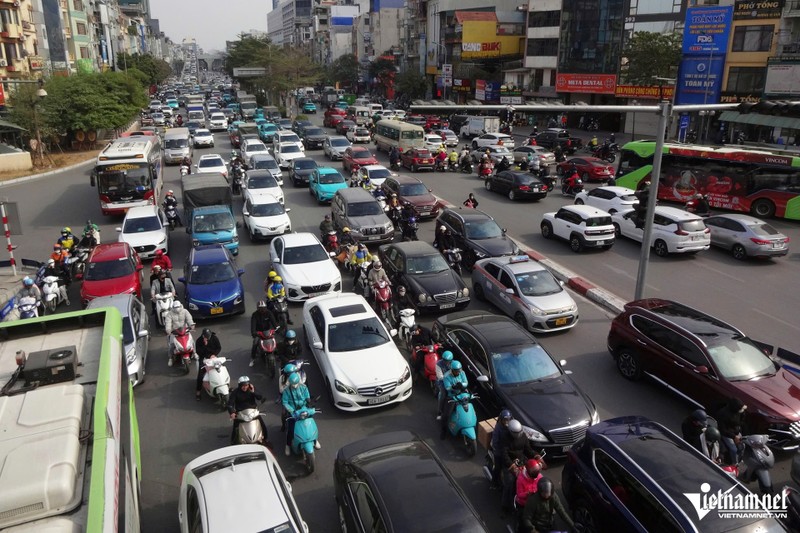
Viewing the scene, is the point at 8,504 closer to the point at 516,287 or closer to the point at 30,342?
the point at 30,342

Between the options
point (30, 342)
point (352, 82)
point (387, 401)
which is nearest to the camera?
point (30, 342)

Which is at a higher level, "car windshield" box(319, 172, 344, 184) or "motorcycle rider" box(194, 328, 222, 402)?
"car windshield" box(319, 172, 344, 184)

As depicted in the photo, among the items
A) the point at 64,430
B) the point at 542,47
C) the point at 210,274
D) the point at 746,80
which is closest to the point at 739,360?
the point at 64,430

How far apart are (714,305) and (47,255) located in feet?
69.2

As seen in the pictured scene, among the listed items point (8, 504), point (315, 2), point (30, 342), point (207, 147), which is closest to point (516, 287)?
point (30, 342)

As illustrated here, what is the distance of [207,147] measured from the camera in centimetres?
4641

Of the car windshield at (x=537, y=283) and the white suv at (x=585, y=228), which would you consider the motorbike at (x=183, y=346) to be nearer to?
the car windshield at (x=537, y=283)

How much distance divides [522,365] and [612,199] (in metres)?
14.6

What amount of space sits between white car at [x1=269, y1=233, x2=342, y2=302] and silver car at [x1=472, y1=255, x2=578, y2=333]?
4.11 metres

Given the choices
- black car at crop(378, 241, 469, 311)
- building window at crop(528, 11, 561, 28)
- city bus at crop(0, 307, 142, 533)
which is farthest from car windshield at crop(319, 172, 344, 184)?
building window at crop(528, 11, 561, 28)

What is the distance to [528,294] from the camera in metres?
14.0

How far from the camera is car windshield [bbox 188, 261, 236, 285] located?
48.1 feet

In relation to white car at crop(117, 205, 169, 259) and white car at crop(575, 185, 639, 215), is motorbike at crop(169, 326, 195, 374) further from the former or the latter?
white car at crop(575, 185, 639, 215)

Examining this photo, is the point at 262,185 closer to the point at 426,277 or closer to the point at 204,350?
the point at 426,277
